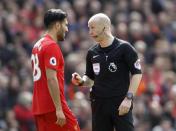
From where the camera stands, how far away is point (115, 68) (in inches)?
446

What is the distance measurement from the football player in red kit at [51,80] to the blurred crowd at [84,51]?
4498mm

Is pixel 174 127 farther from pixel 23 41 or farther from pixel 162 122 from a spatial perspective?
pixel 23 41

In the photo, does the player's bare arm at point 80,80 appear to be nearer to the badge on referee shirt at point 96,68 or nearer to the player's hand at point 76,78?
the player's hand at point 76,78

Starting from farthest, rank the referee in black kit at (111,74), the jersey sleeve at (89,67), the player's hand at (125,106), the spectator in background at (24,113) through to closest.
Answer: the spectator in background at (24,113) → the jersey sleeve at (89,67) → the referee in black kit at (111,74) → the player's hand at (125,106)

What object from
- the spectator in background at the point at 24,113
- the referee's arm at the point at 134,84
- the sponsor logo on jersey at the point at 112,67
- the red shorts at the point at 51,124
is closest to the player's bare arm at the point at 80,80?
the sponsor logo on jersey at the point at 112,67

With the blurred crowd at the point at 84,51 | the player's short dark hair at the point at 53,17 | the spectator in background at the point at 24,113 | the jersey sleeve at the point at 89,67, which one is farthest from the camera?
the blurred crowd at the point at 84,51

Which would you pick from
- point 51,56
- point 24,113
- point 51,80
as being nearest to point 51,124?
point 51,80

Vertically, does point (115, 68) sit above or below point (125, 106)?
above

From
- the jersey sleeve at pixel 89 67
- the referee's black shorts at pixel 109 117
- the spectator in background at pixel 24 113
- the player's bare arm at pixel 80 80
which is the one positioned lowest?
the spectator in background at pixel 24 113

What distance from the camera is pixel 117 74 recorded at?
11.4 meters

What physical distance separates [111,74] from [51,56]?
2.76ft

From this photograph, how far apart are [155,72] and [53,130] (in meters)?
8.40

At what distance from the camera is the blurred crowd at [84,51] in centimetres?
1658

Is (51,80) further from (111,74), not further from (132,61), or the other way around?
(132,61)
